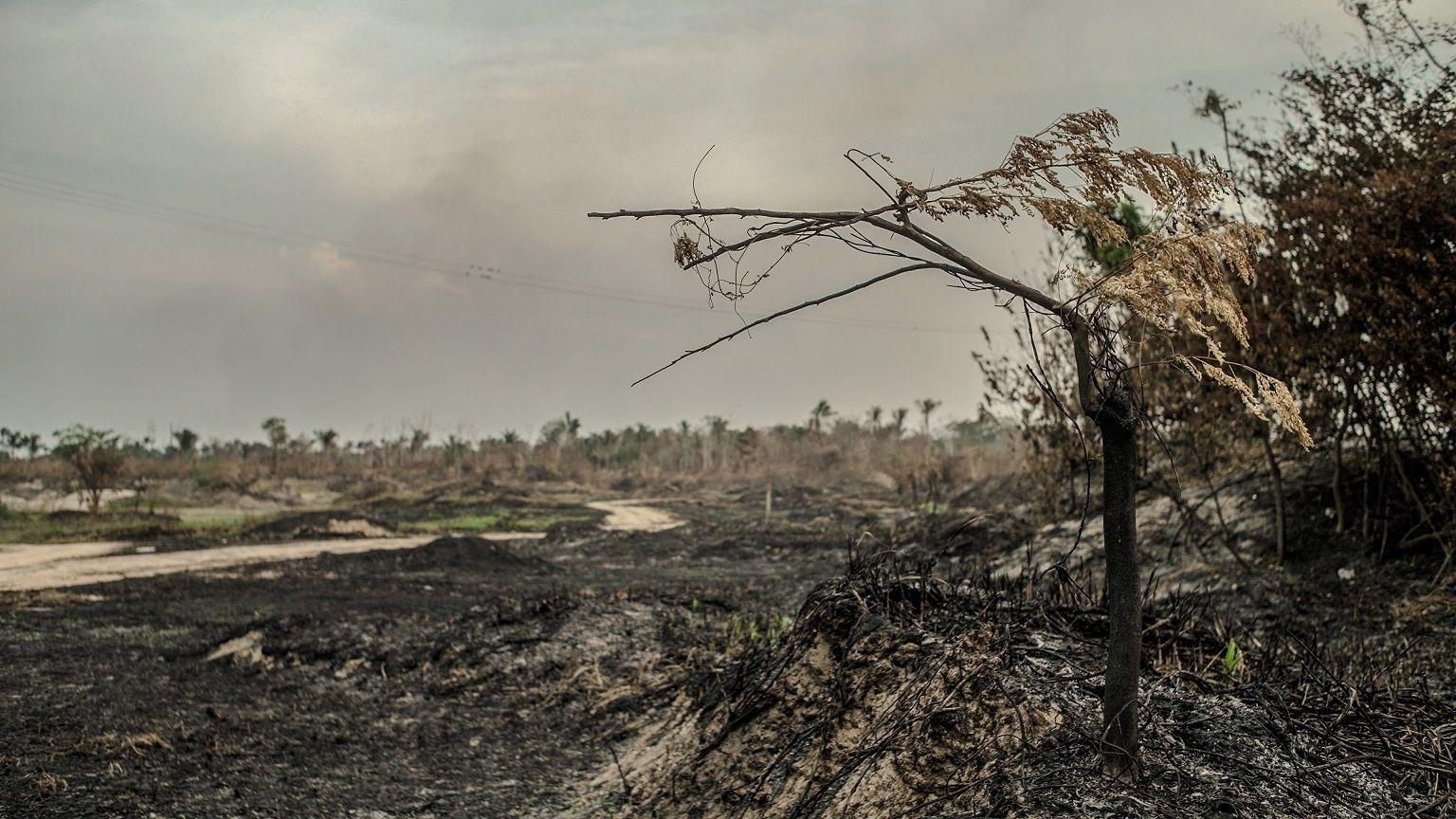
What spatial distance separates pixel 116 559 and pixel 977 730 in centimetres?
2004

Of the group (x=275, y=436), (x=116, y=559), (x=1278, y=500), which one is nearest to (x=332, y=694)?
(x=1278, y=500)

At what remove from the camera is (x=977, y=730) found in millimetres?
3559

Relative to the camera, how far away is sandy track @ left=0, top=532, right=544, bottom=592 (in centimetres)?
1573

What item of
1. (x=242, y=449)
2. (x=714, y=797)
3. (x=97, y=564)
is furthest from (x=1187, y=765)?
(x=242, y=449)

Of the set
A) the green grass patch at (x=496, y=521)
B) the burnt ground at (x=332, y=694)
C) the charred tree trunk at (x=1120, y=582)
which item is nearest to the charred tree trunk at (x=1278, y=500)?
the burnt ground at (x=332, y=694)

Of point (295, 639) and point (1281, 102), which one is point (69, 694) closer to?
point (295, 639)

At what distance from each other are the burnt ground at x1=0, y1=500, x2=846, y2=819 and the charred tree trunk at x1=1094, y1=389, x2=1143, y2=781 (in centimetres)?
335

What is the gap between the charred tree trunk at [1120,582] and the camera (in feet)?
9.36

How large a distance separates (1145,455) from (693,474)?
141 feet

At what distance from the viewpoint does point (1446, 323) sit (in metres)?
7.73

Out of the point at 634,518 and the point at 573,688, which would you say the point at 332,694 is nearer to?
the point at 573,688

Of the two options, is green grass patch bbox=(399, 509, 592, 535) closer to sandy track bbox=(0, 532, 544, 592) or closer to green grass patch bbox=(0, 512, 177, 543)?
sandy track bbox=(0, 532, 544, 592)

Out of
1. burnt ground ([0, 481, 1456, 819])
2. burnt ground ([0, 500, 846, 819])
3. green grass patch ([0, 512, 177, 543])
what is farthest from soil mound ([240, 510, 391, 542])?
burnt ground ([0, 481, 1456, 819])

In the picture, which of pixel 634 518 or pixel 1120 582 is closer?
pixel 1120 582
